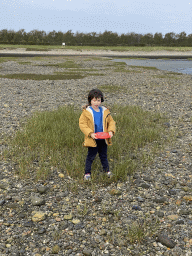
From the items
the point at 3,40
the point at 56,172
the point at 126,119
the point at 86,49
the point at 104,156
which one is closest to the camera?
the point at 104,156

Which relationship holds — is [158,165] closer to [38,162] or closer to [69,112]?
[38,162]

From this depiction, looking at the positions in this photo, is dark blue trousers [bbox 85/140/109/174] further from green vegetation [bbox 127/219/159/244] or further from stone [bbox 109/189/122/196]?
green vegetation [bbox 127/219/159/244]

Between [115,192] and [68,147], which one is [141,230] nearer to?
[115,192]

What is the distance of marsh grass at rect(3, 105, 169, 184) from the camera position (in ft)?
21.3

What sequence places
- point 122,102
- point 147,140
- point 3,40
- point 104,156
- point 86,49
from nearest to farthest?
point 104,156 < point 147,140 < point 122,102 < point 86,49 < point 3,40

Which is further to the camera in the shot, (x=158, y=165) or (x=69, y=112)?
(x=69, y=112)

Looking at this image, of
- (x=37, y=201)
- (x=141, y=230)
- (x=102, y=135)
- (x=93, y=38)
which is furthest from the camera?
(x=93, y=38)

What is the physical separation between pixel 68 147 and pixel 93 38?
115642 mm

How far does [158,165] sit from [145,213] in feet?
7.87

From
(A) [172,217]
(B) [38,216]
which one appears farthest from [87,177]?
(A) [172,217]

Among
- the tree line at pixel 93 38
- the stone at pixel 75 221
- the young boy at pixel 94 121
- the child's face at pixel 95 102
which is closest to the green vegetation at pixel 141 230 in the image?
the stone at pixel 75 221

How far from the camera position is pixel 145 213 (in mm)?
4977

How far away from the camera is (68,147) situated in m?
8.02

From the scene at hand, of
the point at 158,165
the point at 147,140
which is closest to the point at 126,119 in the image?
the point at 147,140
